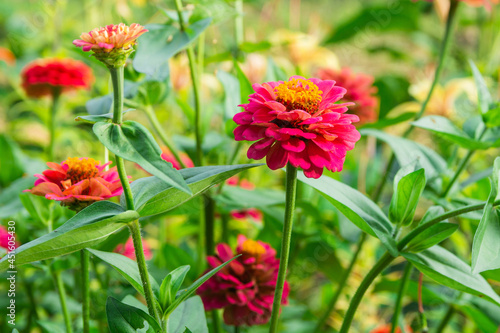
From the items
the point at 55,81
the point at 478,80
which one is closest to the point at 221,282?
the point at 478,80

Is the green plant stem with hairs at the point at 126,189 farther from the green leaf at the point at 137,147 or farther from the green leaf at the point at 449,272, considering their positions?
the green leaf at the point at 449,272

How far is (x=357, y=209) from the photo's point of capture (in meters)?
0.34

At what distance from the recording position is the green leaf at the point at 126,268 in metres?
0.29

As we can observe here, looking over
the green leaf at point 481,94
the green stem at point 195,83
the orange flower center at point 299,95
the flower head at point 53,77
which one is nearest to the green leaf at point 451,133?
the green leaf at point 481,94

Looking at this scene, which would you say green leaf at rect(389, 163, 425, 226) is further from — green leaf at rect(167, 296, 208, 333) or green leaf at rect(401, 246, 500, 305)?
green leaf at rect(167, 296, 208, 333)

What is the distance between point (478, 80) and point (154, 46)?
1.08 ft

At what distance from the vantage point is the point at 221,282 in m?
0.43

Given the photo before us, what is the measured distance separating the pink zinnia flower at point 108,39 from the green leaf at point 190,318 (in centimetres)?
21

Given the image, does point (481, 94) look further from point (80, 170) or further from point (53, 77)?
point (53, 77)

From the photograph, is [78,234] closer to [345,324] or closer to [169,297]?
[169,297]

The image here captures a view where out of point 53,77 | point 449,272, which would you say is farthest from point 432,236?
point 53,77

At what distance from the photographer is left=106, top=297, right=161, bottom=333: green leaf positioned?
0.99 ft

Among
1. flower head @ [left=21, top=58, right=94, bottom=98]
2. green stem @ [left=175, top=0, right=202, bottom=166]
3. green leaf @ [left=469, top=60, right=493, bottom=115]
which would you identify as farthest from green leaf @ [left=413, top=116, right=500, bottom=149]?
flower head @ [left=21, top=58, right=94, bottom=98]

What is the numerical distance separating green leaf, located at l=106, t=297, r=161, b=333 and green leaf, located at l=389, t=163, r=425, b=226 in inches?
7.8
